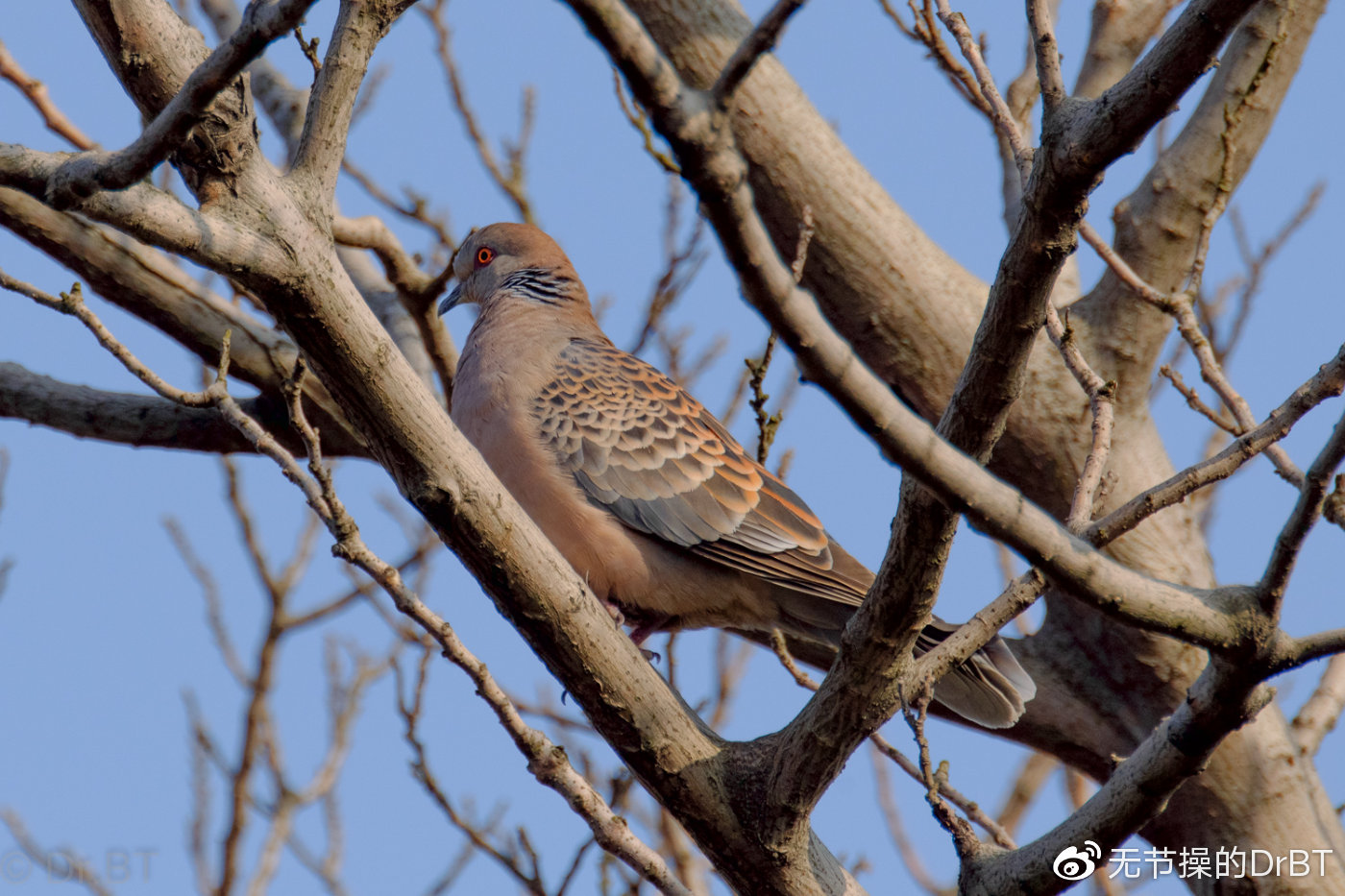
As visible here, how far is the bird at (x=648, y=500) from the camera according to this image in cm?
404

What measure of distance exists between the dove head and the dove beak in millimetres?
63

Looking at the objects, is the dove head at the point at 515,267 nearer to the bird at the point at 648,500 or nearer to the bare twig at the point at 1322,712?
the bird at the point at 648,500

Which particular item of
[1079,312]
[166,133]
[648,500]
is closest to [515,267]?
[648,500]

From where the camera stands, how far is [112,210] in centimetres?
199

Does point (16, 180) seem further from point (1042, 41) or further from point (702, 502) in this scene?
point (702, 502)

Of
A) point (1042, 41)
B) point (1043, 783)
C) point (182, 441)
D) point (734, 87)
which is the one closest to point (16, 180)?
point (734, 87)

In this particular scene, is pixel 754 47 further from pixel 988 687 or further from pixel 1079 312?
pixel 1079 312

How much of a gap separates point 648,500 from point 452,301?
70.3 inches

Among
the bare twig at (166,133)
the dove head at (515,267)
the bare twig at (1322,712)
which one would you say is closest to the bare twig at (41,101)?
the dove head at (515,267)

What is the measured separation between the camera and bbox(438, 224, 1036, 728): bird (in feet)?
13.3

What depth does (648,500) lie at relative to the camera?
420cm

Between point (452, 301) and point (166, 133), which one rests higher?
point (452, 301)

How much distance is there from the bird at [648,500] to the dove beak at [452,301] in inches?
33.2

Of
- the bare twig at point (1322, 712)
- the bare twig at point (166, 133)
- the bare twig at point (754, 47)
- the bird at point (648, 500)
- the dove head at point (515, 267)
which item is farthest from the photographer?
the dove head at point (515, 267)
